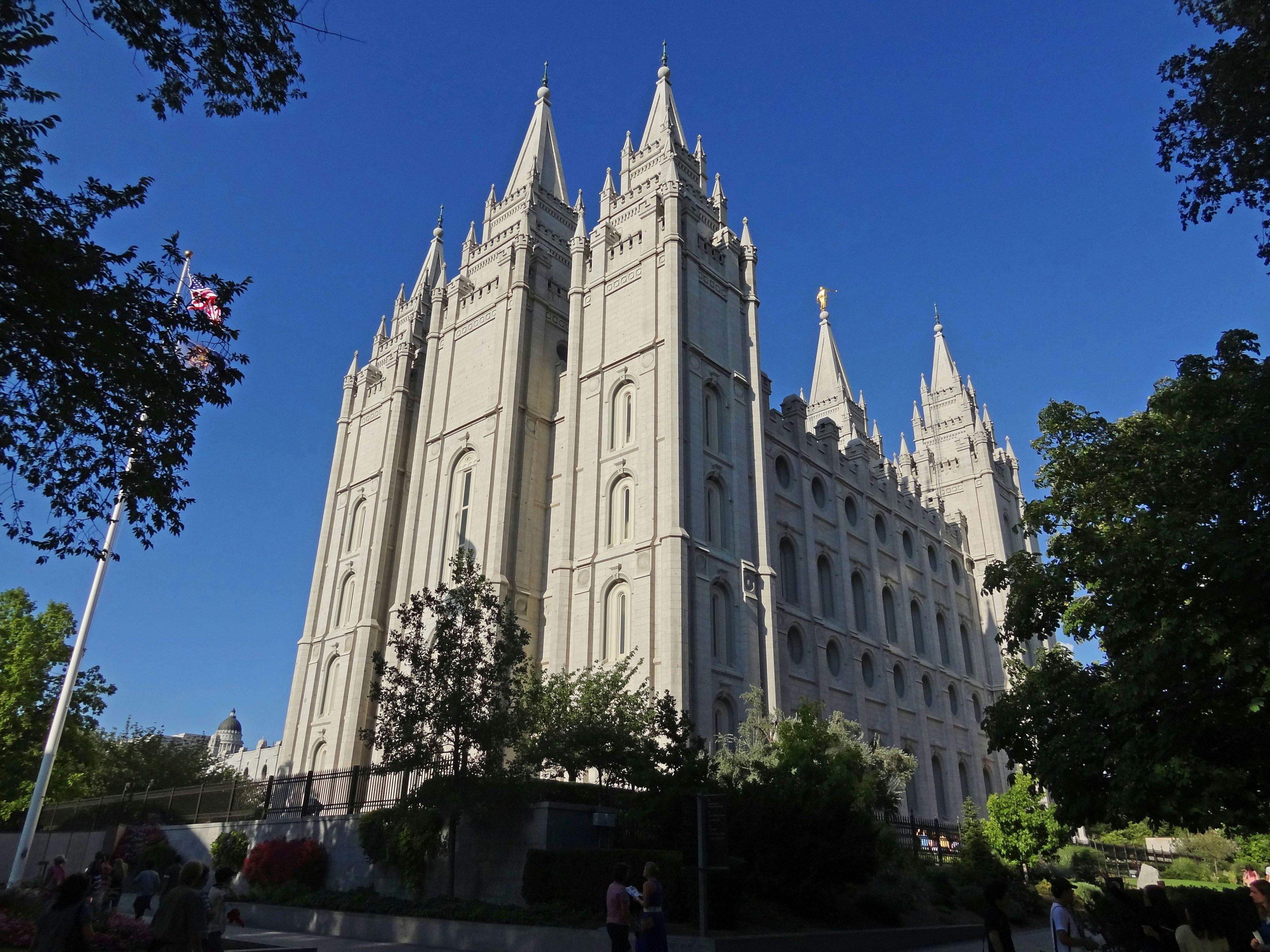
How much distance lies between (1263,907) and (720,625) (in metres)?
21.4


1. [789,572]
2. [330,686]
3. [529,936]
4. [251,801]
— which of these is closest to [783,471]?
[789,572]

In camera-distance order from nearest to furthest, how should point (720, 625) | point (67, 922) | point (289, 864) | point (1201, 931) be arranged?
point (67, 922) < point (1201, 931) < point (289, 864) < point (720, 625)

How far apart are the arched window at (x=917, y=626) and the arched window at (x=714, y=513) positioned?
56.7ft

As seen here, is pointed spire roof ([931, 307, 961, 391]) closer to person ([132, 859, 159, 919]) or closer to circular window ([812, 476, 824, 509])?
circular window ([812, 476, 824, 509])

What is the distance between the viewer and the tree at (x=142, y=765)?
4100 centimetres

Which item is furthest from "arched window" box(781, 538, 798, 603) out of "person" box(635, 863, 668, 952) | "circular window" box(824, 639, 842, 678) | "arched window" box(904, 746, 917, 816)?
"person" box(635, 863, 668, 952)

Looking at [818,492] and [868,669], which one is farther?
[818,492]

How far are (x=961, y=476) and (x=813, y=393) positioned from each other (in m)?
10.6

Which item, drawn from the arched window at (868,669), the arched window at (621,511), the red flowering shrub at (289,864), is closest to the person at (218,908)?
the red flowering shrub at (289,864)

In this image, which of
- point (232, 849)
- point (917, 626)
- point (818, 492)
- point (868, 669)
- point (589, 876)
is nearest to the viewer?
point (589, 876)

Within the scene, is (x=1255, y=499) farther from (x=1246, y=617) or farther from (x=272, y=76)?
(x=272, y=76)

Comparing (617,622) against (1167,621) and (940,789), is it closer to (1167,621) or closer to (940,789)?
(1167,621)

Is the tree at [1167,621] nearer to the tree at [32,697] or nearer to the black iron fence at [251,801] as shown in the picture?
the black iron fence at [251,801]

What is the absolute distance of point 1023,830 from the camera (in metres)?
26.4
